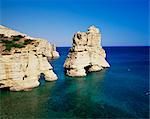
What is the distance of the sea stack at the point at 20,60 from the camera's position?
44.6 m

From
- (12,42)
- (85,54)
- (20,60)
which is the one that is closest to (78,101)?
(20,60)

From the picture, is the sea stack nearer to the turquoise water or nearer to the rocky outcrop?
the turquoise water

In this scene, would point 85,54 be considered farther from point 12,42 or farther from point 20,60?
point 20,60

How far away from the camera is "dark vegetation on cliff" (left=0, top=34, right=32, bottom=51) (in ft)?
154

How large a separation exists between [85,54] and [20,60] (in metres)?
27.6

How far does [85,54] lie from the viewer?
69812mm

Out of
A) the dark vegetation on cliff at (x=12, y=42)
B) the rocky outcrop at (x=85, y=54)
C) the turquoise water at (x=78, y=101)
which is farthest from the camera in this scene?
the rocky outcrop at (x=85, y=54)

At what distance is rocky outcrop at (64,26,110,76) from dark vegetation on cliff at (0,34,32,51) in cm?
1899

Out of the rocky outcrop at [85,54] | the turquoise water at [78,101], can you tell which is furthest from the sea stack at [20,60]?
the rocky outcrop at [85,54]

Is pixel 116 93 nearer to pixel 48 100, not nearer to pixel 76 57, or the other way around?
pixel 48 100

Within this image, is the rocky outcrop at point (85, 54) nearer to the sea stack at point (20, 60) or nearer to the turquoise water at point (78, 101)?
the turquoise water at point (78, 101)

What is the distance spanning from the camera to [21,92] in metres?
44.0

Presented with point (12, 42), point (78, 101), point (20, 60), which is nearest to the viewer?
point (78, 101)

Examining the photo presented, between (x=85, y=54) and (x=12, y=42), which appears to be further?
(x=85, y=54)
